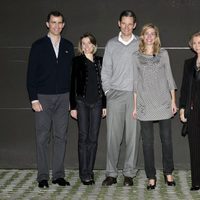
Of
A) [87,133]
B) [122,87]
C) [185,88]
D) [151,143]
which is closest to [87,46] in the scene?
[122,87]

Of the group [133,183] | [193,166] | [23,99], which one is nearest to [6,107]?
[23,99]

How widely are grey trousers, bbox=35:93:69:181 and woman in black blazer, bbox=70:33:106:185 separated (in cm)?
16

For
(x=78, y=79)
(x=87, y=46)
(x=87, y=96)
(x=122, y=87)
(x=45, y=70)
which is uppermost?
(x=87, y=46)

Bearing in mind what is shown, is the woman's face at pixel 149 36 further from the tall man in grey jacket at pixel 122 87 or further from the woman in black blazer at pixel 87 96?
the woman in black blazer at pixel 87 96

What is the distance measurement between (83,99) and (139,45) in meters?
0.98

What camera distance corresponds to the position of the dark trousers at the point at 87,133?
800 centimetres

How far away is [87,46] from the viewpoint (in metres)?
8.00

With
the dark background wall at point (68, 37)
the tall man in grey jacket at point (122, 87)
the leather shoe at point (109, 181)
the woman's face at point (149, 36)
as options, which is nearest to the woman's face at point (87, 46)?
the tall man in grey jacket at point (122, 87)

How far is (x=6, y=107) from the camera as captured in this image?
902 centimetres

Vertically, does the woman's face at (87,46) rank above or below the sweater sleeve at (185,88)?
above

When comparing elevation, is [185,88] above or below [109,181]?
above

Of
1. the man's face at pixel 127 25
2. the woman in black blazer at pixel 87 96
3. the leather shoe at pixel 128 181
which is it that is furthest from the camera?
the leather shoe at pixel 128 181

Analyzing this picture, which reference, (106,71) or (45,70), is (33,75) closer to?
(45,70)

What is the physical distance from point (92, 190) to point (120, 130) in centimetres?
87
